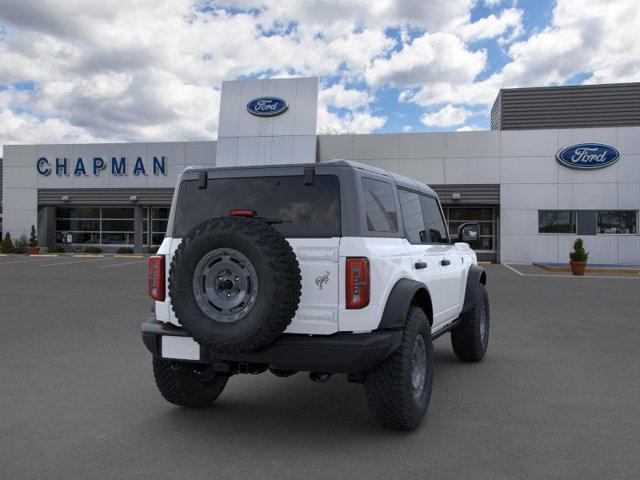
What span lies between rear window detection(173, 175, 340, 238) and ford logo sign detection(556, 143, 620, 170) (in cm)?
2515

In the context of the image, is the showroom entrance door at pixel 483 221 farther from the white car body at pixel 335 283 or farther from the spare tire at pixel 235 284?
the spare tire at pixel 235 284

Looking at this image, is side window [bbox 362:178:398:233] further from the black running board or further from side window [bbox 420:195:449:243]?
the black running board

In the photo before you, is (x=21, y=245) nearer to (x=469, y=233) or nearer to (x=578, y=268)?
(x=578, y=268)

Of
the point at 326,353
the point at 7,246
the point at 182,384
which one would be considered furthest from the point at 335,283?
the point at 7,246

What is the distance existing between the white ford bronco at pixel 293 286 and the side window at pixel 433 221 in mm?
952

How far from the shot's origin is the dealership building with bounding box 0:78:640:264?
2675cm

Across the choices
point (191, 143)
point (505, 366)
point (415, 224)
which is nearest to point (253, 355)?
point (415, 224)

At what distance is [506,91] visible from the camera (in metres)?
40.4

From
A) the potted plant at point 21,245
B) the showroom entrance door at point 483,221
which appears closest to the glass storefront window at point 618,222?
the showroom entrance door at point 483,221

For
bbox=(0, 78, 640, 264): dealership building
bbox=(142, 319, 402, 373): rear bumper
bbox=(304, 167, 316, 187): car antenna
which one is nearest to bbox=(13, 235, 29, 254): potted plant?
bbox=(0, 78, 640, 264): dealership building

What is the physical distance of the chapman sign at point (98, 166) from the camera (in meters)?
31.9

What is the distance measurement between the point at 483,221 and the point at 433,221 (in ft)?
80.8

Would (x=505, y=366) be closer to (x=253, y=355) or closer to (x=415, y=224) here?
(x=415, y=224)

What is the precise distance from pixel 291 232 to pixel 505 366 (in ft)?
11.9
